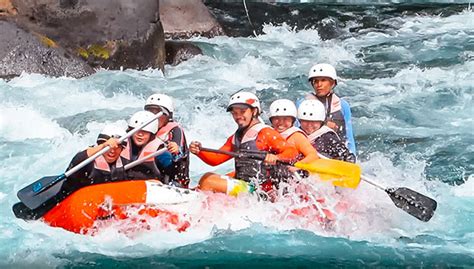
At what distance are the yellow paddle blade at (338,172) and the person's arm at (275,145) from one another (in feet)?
0.63

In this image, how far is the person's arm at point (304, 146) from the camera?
22.2 ft

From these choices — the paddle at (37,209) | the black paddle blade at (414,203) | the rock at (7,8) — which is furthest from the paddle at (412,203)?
the rock at (7,8)

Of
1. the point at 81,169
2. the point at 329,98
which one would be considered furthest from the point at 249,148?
the point at 329,98

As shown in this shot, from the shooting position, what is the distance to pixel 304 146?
6805mm

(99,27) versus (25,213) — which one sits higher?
(99,27)

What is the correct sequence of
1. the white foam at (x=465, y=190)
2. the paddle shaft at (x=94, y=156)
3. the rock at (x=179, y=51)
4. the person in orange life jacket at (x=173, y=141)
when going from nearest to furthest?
the paddle shaft at (x=94, y=156)
the person in orange life jacket at (x=173, y=141)
the white foam at (x=465, y=190)
the rock at (x=179, y=51)

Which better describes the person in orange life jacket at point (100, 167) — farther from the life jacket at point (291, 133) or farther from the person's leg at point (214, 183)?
the life jacket at point (291, 133)

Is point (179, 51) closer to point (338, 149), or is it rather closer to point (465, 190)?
point (465, 190)

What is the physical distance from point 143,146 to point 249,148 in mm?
838

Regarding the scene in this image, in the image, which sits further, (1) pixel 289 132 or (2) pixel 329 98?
(2) pixel 329 98

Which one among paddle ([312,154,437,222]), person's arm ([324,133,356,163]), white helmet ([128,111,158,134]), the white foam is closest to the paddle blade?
white helmet ([128,111,158,134])

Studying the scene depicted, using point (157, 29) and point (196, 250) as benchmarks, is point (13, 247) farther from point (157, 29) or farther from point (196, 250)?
point (157, 29)

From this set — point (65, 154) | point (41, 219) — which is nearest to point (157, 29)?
point (65, 154)

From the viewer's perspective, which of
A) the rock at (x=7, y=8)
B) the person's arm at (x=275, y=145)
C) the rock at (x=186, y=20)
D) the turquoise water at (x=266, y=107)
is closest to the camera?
the turquoise water at (x=266, y=107)
